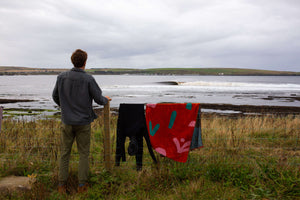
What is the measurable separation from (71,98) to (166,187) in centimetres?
226

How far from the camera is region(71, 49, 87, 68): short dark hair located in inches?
133

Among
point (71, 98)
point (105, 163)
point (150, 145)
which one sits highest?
point (71, 98)

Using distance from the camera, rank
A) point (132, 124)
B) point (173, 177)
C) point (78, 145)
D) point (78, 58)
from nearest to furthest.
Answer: point (78, 58), point (78, 145), point (173, 177), point (132, 124)

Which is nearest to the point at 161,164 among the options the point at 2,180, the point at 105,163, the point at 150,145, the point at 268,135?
the point at 150,145

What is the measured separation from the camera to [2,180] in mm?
3990

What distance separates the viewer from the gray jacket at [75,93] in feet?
11.2

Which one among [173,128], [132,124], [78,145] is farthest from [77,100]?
[173,128]

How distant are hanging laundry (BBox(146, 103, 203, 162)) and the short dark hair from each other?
1.56m

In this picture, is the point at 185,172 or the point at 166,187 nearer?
the point at 166,187

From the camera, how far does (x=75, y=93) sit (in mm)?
3422

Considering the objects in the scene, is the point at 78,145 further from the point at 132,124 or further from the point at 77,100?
the point at 132,124

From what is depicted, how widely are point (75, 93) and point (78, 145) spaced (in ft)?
2.93

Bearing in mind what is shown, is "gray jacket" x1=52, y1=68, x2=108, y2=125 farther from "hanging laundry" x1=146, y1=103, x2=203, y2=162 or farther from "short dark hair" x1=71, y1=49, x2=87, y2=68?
"hanging laundry" x1=146, y1=103, x2=203, y2=162

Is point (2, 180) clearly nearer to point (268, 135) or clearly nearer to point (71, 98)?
point (71, 98)
